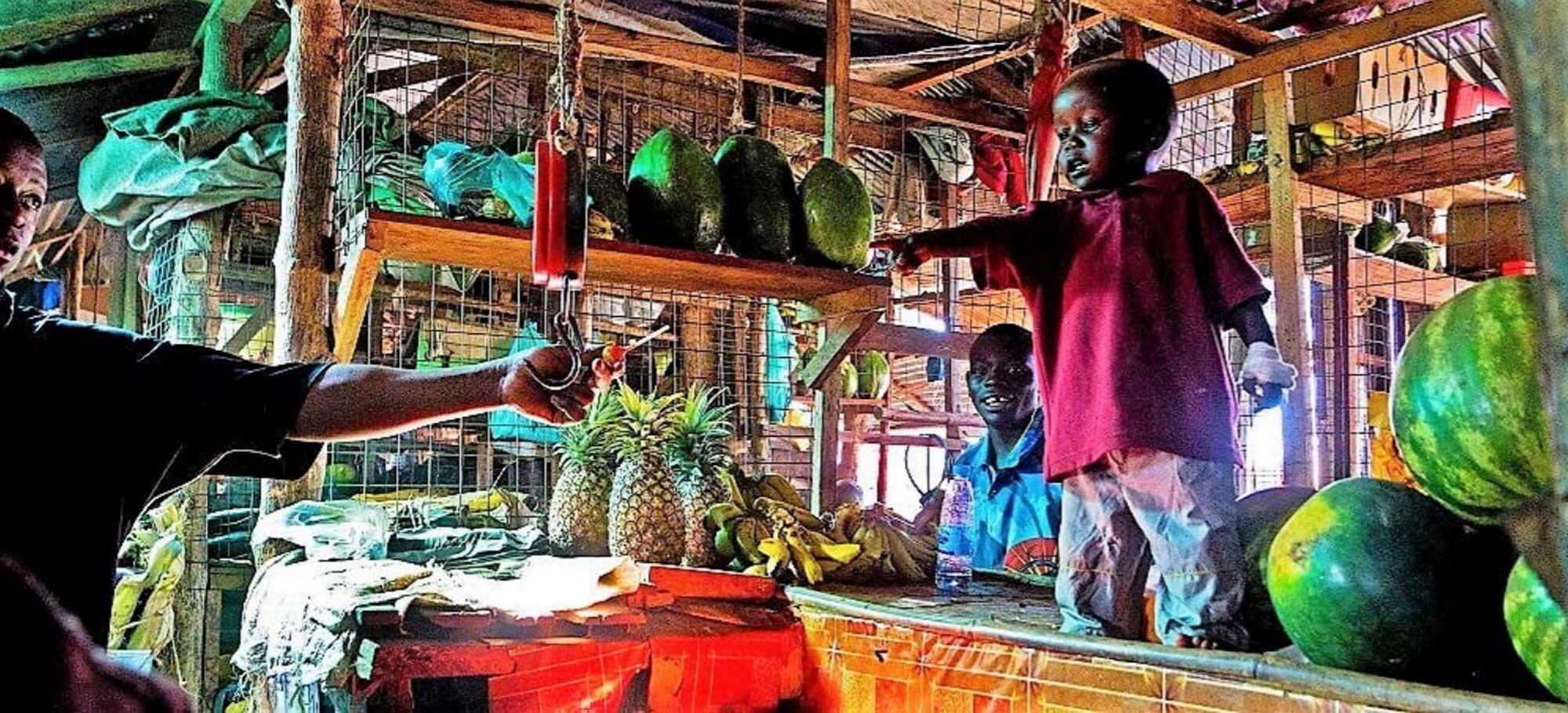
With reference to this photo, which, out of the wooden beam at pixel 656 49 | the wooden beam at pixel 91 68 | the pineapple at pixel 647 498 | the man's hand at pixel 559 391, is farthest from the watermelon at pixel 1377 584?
the wooden beam at pixel 91 68

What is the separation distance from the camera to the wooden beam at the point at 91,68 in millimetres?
5848

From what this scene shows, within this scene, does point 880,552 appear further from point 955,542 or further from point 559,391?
point 559,391

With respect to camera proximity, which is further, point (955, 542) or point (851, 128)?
Result: point (851, 128)

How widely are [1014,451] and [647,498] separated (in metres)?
1.51

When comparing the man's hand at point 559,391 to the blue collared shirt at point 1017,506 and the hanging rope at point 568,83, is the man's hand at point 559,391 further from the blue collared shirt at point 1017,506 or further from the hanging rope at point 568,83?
the blue collared shirt at point 1017,506

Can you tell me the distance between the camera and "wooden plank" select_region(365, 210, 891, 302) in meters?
2.71

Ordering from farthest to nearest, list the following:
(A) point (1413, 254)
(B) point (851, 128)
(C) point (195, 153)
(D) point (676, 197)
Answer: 1. (A) point (1413, 254)
2. (B) point (851, 128)
3. (C) point (195, 153)
4. (D) point (676, 197)

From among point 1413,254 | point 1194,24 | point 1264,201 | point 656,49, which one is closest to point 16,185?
point 656,49

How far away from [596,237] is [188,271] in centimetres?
386

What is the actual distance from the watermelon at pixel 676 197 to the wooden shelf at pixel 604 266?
0.06 metres

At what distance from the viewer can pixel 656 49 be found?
410 cm

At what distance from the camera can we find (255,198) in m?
5.56

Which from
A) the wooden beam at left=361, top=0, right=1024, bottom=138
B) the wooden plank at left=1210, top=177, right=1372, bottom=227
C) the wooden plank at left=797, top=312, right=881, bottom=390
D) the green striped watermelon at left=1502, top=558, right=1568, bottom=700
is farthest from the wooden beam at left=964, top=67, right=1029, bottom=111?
the green striped watermelon at left=1502, top=558, right=1568, bottom=700

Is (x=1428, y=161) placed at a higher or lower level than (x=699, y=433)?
higher
